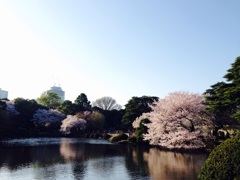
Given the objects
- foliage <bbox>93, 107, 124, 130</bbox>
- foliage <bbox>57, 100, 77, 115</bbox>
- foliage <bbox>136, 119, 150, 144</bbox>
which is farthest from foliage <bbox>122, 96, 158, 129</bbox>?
foliage <bbox>57, 100, 77, 115</bbox>

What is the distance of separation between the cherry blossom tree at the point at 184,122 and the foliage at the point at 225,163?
2055cm

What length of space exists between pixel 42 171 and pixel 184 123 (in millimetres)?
19944

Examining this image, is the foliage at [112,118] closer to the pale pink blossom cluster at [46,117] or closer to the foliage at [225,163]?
the pale pink blossom cluster at [46,117]

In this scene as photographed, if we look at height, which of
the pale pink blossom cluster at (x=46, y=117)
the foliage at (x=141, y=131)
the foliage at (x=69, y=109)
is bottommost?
the foliage at (x=141, y=131)

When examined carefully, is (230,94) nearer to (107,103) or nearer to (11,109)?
(11,109)

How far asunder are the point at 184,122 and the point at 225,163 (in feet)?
80.4

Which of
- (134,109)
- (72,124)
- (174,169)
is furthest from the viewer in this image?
(72,124)

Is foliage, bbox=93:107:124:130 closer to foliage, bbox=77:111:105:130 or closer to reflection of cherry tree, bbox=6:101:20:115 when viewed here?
foliage, bbox=77:111:105:130

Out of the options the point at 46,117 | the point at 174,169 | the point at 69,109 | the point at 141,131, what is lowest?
the point at 174,169


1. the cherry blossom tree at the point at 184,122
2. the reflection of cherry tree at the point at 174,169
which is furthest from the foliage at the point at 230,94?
the reflection of cherry tree at the point at 174,169

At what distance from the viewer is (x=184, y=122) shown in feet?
106

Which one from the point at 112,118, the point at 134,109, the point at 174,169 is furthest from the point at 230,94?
the point at 112,118

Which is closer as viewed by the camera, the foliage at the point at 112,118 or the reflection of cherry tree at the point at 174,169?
the reflection of cherry tree at the point at 174,169

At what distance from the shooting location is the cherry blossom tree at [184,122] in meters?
29.1
